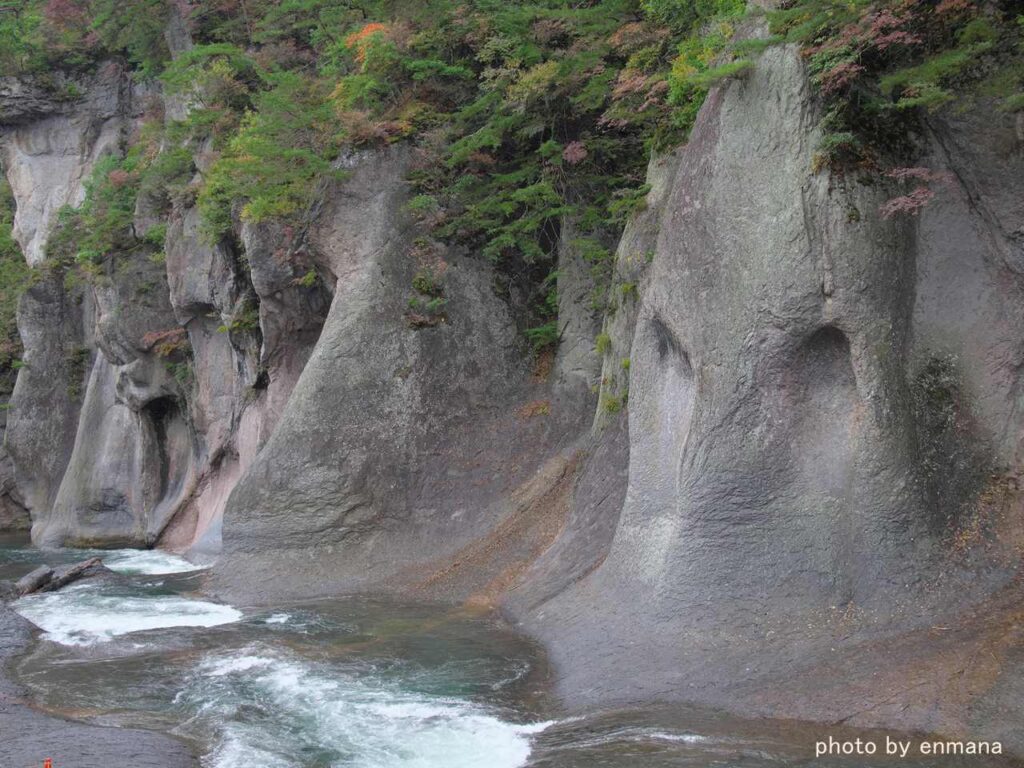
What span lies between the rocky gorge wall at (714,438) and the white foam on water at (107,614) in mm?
1168

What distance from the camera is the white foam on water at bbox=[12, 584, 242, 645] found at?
48.6ft

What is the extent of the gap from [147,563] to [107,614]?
7872mm

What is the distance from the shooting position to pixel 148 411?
3059cm

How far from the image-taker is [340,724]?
402 inches

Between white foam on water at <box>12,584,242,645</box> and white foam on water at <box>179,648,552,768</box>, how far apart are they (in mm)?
3331

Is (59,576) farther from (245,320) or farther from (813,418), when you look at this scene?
(813,418)

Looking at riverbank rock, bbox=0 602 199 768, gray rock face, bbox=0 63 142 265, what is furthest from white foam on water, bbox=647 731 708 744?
gray rock face, bbox=0 63 142 265

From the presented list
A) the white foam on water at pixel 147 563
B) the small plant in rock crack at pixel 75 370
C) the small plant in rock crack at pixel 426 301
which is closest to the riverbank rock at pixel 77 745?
the small plant in rock crack at pixel 426 301

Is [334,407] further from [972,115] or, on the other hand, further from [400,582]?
[972,115]

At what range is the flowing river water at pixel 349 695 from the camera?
9109 mm

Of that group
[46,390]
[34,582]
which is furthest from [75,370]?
[34,582]

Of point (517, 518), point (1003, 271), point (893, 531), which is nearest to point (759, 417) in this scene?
point (893, 531)

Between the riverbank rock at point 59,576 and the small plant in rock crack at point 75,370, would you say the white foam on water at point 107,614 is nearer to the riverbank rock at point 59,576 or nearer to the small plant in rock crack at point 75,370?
the riverbank rock at point 59,576

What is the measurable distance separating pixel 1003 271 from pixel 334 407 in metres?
12.7
